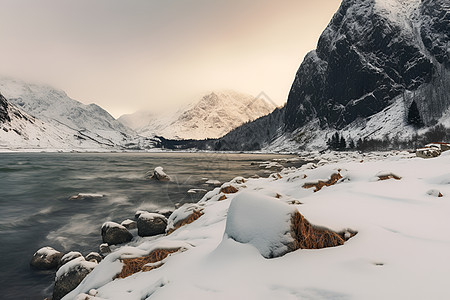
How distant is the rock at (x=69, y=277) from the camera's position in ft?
22.7

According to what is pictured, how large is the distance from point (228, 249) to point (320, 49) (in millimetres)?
213273

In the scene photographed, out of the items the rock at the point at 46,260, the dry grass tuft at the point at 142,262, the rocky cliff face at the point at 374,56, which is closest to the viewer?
the dry grass tuft at the point at 142,262

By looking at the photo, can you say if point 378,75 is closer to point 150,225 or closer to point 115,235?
point 150,225

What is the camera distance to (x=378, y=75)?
447 ft

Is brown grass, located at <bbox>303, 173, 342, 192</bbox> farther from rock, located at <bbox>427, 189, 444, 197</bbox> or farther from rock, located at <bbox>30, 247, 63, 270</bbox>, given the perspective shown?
rock, located at <bbox>30, 247, 63, 270</bbox>

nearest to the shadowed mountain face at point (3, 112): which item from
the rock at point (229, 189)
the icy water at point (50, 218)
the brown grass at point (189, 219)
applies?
the icy water at point (50, 218)

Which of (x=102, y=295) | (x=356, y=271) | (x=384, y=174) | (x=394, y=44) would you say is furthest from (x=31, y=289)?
(x=394, y=44)

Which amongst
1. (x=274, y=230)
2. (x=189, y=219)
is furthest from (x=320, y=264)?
(x=189, y=219)

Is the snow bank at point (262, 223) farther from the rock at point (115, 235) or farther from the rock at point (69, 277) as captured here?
the rock at point (115, 235)

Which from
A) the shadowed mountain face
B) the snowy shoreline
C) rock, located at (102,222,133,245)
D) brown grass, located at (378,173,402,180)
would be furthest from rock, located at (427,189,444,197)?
the shadowed mountain face

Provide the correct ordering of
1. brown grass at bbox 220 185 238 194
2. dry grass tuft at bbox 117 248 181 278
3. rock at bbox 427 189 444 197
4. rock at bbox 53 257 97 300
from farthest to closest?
1. brown grass at bbox 220 185 238 194
2. rock at bbox 53 257 97 300
3. rock at bbox 427 189 444 197
4. dry grass tuft at bbox 117 248 181 278

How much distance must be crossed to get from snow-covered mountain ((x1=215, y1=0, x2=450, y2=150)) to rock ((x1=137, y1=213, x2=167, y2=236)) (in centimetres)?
10630

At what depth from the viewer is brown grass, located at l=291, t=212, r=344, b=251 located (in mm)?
4309

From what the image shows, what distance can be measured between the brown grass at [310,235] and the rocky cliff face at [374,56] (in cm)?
14749
